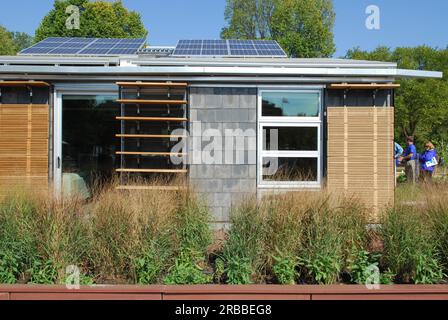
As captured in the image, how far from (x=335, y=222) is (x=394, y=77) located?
13.7 feet

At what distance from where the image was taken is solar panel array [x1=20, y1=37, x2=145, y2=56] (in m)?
10.6

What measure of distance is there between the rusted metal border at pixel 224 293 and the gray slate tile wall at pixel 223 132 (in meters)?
3.97

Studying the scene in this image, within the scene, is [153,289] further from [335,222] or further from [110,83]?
[110,83]

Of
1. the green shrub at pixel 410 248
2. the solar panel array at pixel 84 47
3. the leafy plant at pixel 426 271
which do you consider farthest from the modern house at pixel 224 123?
the leafy plant at pixel 426 271

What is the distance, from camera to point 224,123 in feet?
27.9

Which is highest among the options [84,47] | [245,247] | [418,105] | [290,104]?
[418,105]

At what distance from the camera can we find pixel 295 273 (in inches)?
200

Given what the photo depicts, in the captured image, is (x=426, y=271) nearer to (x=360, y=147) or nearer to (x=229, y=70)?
(x=360, y=147)

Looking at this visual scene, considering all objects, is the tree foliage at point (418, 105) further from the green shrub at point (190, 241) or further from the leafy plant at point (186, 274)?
the leafy plant at point (186, 274)

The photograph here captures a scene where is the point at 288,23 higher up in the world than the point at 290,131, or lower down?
higher up

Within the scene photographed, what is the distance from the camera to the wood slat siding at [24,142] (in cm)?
838

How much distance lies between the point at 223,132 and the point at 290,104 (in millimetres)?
1380

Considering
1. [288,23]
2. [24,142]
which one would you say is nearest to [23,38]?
[288,23]

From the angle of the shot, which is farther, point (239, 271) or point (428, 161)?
point (428, 161)
